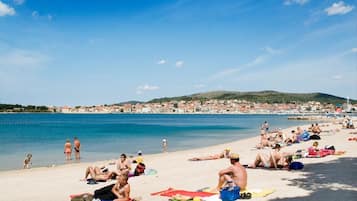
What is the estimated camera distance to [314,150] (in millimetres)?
16172

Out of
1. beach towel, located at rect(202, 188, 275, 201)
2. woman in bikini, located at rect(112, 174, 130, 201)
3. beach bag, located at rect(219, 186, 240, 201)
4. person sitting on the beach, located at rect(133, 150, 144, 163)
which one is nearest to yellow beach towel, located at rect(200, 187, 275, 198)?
beach towel, located at rect(202, 188, 275, 201)

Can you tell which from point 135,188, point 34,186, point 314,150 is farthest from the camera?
point 314,150

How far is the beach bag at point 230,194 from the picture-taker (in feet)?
27.9

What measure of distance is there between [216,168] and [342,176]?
4649mm

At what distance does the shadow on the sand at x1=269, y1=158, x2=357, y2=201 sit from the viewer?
8607 millimetres

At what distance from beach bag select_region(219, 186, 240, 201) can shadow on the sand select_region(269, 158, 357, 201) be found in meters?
0.86

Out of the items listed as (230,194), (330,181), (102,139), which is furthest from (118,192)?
(102,139)

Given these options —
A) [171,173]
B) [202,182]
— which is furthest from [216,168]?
[202,182]

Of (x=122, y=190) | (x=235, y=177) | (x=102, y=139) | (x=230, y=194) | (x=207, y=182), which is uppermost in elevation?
(x=235, y=177)

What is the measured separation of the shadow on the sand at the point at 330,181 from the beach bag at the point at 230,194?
860 millimetres

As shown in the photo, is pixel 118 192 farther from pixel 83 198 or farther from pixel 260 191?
pixel 260 191

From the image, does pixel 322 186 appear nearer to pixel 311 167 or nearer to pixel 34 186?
pixel 311 167

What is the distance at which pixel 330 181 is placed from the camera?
10.4 meters

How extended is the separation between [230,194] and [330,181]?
3539 mm
